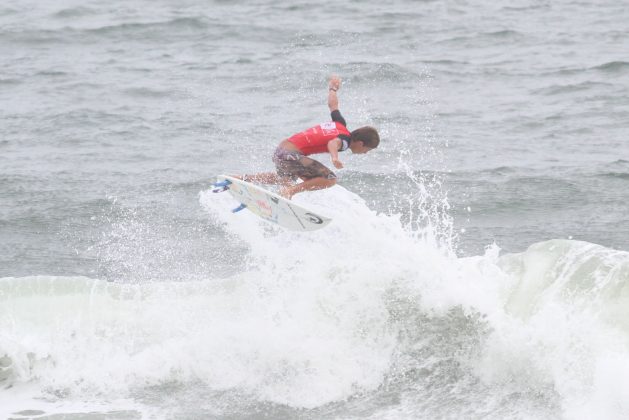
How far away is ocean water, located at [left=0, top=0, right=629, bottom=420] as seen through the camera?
9078 mm

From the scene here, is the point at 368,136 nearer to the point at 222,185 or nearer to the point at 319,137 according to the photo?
the point at 319,137

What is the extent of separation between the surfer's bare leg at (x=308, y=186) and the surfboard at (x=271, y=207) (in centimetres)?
21

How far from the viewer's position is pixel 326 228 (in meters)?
10.3

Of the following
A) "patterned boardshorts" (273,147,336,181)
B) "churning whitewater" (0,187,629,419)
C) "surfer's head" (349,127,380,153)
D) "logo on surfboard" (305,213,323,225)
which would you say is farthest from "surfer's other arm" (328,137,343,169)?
"churning whitewater" (0,187,629,419)

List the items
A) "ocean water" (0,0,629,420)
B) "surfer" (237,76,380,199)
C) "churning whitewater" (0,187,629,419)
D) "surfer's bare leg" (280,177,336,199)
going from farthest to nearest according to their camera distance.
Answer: "surfer's bare leg" (280,177,336,199)
"surfer" (237,76,380,199)
"ocean water" (0,0,629,420)
"churning whitewater" (0,187,629,419)

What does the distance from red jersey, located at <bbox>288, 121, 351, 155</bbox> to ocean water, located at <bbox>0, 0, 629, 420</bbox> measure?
821 mm

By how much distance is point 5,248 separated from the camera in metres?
13.3

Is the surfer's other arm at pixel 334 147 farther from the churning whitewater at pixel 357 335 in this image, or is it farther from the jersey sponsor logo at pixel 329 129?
the churning whitewater at pixel 357 335

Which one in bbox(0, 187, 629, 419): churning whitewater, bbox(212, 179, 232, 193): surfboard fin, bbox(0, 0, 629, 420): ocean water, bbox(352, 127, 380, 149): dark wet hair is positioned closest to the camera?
bbox(0, 187, 629, 419): churning whitewater

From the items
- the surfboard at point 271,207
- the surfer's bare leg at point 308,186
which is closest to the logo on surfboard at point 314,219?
the surfboard at point 271,207

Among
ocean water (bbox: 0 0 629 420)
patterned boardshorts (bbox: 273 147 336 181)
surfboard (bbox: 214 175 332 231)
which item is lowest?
ocean water (bbox: 0 0 629 420)

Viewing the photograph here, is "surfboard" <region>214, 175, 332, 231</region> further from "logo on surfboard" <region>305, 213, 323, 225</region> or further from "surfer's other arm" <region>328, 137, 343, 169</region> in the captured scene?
"surfer's other arm" <region>328, 137, 343, 169</region>

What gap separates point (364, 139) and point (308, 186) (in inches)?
29.8

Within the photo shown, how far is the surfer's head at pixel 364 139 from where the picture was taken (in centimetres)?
957
